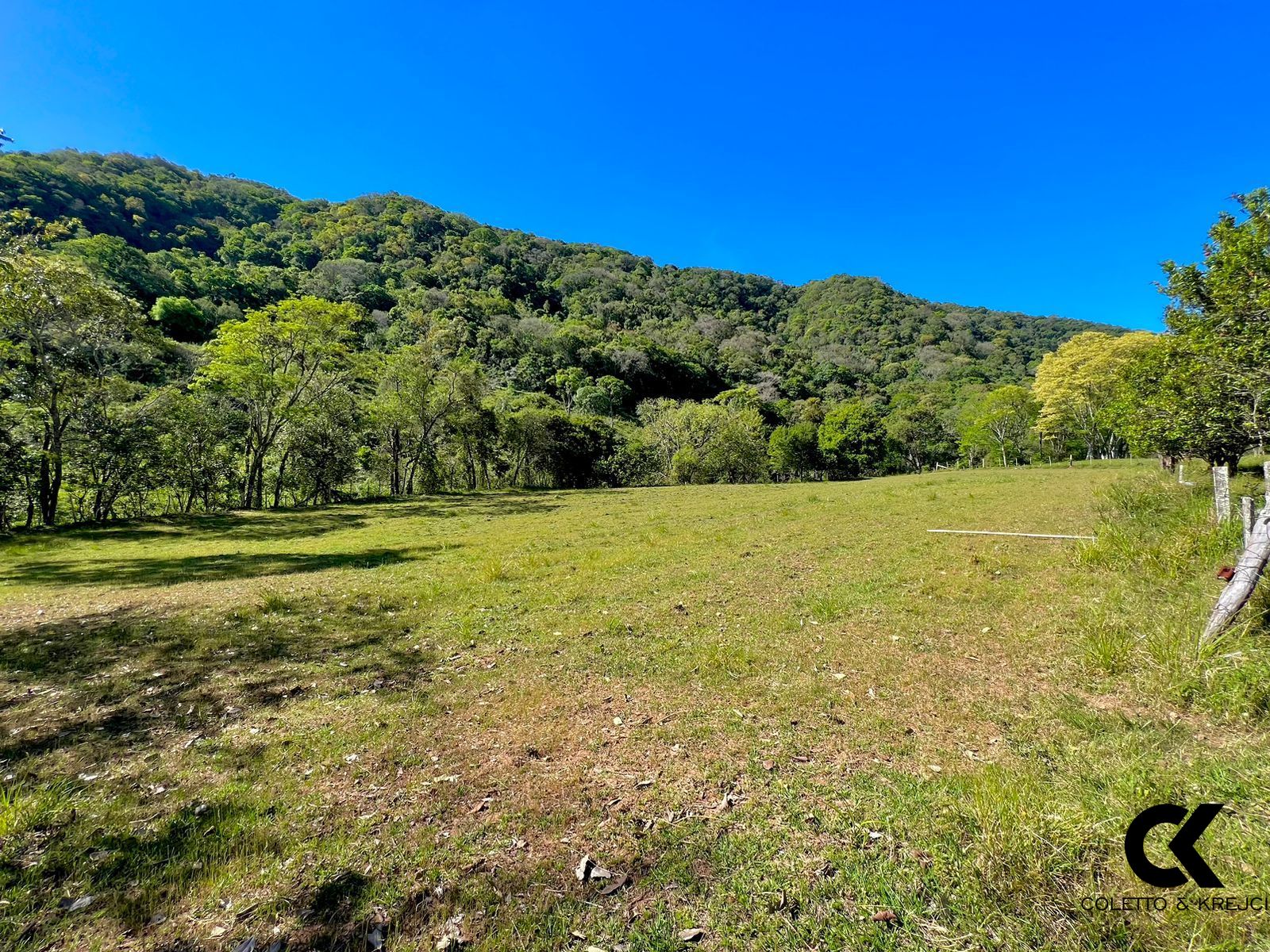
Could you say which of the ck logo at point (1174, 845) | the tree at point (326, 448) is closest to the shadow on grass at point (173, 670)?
the ck logo at point (1174, 845)

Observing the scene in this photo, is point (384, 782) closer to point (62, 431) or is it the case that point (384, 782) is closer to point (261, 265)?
point (62, 431)

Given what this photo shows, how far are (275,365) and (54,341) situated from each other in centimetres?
1049

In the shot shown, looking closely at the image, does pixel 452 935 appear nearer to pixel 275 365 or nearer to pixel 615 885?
pixel 615 885

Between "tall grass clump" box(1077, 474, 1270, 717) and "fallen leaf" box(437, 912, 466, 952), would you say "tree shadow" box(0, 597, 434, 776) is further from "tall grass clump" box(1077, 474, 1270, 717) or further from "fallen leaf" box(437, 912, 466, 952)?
"tall grass clump" box(1077, 474, 1270, 717)

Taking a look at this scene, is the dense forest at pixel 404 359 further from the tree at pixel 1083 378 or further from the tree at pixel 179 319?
the tree at pixel 1083 378

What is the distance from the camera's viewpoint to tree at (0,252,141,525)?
19.8 metres

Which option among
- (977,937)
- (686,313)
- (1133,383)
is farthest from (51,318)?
(686,313)

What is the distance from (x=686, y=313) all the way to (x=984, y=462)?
3319 inches

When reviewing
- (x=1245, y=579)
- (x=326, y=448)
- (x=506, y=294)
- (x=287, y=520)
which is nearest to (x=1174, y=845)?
(x=1245, y=579)

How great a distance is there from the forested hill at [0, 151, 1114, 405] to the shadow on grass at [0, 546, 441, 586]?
45.4m

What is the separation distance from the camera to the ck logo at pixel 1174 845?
9.79 ft

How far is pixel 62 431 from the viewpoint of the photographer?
21.8 metres

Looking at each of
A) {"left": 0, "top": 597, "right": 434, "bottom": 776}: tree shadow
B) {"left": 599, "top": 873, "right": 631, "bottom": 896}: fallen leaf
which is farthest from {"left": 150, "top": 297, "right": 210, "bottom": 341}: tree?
{"left": 599, "top": 873, "right": 631, "bottom": 896}: fallen leaf

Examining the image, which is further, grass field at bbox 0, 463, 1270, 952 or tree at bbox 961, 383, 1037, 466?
tree at bbox 961, 383, 1037, 466
